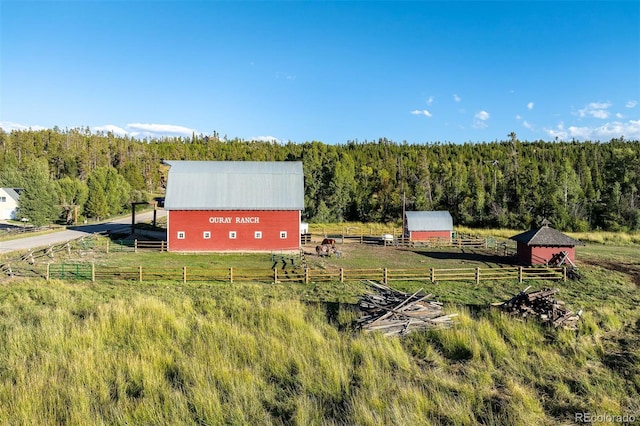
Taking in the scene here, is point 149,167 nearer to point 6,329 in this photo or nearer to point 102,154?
point 102,154

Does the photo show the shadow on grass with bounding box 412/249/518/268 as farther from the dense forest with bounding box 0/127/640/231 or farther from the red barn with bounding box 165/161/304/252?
the dense forest with bounding box 0/127/640/231

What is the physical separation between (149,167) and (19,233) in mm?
78476

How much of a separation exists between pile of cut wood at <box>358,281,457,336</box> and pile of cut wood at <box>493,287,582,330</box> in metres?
2.74

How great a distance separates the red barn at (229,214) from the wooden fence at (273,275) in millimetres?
9288

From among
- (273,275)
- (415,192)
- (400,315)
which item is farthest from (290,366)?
(415,192)

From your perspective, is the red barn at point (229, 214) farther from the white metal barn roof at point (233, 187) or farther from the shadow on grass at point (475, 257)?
the shadow on grass at point (475, 257)

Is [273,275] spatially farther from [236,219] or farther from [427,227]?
[427,227]

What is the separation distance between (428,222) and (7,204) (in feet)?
259

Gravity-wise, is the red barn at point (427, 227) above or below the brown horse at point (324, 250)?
above

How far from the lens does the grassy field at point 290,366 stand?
23.7 feet

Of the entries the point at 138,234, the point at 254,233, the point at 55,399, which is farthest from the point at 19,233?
the point at 55,399

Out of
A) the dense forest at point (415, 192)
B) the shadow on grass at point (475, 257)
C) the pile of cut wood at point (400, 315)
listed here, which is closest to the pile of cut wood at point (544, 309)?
the pile of cut wood at point (400, 315)

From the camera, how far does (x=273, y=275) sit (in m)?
23.2

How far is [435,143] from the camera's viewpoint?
174m
